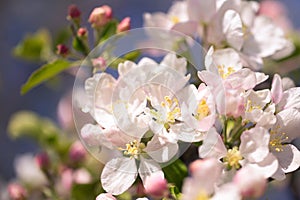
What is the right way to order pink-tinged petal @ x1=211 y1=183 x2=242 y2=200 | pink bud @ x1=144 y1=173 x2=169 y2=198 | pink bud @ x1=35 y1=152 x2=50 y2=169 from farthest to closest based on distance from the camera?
pink bud @ x1=35 y1=152 x2=50 y2=169 < pink bud @ x1=144 y1=173 x2=169 y2=198 < pink-tinged petal @ x1=211 y1=183 x2=242 y2=200

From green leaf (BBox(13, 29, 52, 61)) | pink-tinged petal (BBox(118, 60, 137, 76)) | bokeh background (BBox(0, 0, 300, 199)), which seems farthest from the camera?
bokeh background (BBox(0, 0, 300, 199))

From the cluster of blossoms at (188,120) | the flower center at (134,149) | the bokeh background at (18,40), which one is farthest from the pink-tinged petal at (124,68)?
the bokeh background at (18,40)

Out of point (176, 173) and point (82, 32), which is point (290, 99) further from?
point (82, 32)

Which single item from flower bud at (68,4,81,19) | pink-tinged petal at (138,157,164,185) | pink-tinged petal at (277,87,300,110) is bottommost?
pink-tinged petal at (138,157,164,185)

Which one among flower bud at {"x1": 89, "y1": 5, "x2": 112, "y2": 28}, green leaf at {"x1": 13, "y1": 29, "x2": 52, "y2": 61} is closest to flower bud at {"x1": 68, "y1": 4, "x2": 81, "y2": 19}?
flower bud at {"x1": 89, "y1": 5, "x2": 112, "y2": 28}

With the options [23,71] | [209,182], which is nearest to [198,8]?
[209,182]

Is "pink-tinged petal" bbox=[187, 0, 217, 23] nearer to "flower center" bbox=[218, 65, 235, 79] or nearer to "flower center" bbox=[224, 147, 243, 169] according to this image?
"flower center" bbox=[218, 65, 235, 79]

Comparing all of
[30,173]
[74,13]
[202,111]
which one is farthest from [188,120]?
[30,173]
